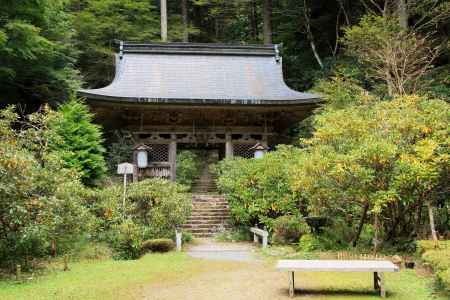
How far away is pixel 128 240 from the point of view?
1127cm

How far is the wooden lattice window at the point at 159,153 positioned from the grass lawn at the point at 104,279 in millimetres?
6944

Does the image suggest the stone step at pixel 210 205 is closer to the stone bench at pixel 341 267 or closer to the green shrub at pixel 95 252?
the green shrub at pixel 95 252

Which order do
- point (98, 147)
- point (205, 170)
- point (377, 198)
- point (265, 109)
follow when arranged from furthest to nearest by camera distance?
1. point (205, 170)
2. point (265, 109)
3. point (98, 147)
4. point (377, 198)

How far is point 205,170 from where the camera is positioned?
24.4 metres

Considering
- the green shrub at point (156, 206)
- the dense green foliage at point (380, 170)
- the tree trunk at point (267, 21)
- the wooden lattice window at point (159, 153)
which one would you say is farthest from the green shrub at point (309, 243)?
the tree trunk at point (267, 21)

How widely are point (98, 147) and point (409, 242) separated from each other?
9.30m

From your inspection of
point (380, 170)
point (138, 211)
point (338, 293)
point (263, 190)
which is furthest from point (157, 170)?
point (338, 293)

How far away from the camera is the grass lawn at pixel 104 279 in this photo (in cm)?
734

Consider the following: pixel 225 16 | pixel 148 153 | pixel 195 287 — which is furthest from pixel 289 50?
pixel 195 287

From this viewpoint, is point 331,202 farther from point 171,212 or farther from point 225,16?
point 225,16

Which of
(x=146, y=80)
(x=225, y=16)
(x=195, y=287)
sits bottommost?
(x=195, y=287)

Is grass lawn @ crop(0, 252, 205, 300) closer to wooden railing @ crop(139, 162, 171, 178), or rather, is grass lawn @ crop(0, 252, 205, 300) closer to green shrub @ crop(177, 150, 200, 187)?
wooden railing @ crop(139, 162, 171, 178)

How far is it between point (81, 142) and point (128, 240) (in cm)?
429

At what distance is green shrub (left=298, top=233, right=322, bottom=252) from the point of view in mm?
11047
